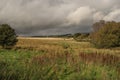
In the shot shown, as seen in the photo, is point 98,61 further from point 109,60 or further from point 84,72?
point 84,72

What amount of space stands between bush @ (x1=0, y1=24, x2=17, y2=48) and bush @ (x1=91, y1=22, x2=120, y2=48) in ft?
69.8

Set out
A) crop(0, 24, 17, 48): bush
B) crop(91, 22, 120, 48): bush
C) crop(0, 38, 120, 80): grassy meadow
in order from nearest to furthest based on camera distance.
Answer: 1. crop(0, 38, 120, 80): grassy meadow
2. crop(0, 24, 17, 48): bush
3. crop(91, 22, 120, 48): bush

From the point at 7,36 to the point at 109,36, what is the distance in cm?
2314

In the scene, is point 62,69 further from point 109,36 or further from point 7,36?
point 109,36

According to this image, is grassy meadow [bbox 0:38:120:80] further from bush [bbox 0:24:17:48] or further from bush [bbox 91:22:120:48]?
bush [bbox 91:22:120:48]

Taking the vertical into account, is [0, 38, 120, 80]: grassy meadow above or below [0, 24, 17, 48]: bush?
below

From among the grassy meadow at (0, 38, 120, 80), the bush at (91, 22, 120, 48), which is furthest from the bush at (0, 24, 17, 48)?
the grassy meadow at (0, 38, 120, 80)

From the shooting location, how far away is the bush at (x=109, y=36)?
56.5 meters

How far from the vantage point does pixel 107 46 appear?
188 feet

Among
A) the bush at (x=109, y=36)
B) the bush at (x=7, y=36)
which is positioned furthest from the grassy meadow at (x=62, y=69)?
the bush at (x=109, y=36)

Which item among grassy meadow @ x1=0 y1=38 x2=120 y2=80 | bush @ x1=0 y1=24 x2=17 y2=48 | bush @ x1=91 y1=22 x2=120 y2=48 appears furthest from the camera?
bush @ x1=91 y1=22 x2=120 y2=48

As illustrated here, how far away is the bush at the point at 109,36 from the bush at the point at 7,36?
837 inches

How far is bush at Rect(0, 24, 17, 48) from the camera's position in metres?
43.9

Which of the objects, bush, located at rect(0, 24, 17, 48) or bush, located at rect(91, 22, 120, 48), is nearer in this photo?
bush, located at rect(0, 24, 17, 48)
